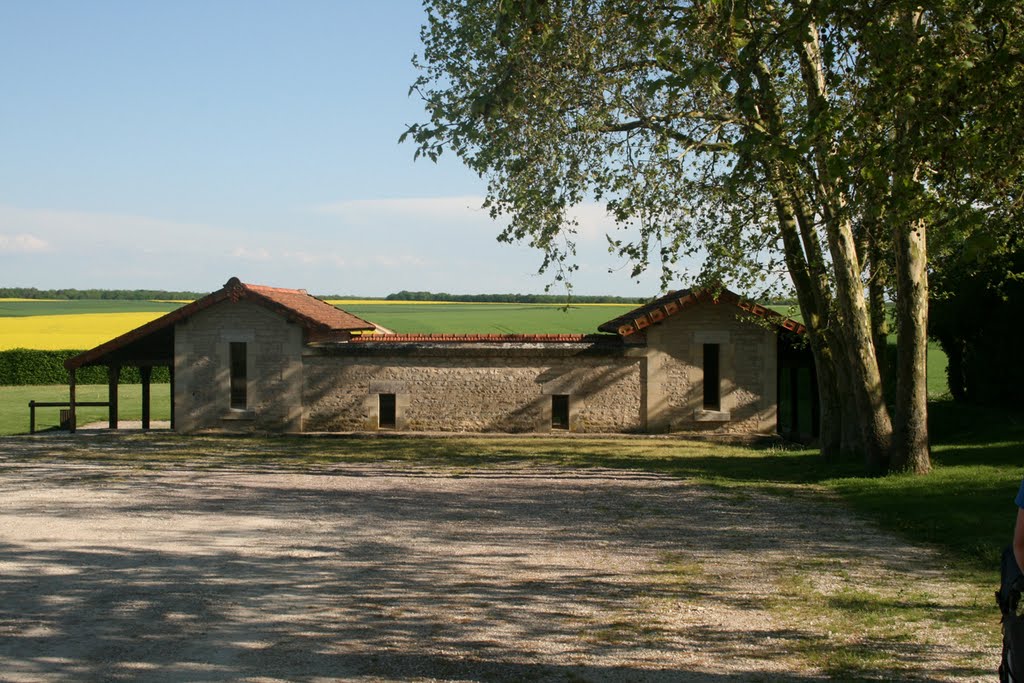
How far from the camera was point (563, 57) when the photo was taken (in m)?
16.5

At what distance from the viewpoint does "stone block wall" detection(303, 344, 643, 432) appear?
28484mm

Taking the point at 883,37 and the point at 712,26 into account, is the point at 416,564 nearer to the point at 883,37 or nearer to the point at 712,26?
the point at 883,37

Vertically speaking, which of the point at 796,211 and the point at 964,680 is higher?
the point at 796,211

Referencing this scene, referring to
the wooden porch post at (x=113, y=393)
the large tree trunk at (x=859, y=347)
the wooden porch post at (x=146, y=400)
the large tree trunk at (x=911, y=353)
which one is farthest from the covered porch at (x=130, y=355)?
the large tree trunk at (x=911, y=353)

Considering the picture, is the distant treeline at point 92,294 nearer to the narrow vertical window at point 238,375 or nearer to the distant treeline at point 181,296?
the distant treeline at point 181,296

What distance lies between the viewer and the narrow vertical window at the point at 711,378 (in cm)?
2841

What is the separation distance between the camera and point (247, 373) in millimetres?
28969

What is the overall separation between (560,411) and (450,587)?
20429 mm

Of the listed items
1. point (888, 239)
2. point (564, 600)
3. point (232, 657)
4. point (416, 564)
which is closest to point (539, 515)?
point (416, 564)

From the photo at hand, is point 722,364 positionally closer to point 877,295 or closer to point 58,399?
point 877,295

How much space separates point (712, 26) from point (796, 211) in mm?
4204

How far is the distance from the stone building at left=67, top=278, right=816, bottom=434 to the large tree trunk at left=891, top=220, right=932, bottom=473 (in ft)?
37.1

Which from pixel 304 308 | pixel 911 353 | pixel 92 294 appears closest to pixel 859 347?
pixel 911 353

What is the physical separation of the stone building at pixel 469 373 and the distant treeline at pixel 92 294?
2540 inches
